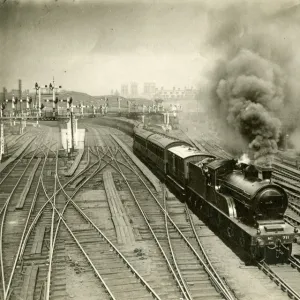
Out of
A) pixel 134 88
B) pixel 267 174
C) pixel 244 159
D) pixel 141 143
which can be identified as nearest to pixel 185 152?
pixel 244 159

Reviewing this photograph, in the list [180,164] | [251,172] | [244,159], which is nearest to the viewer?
[251,172]

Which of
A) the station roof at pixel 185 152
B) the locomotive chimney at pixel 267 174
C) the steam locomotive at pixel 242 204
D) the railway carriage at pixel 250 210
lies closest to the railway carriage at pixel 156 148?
the station roof at pixel 185 152

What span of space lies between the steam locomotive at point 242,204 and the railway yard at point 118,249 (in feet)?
1.52

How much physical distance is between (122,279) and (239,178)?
4.73 metres

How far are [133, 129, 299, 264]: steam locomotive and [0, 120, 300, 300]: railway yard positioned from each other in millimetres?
463

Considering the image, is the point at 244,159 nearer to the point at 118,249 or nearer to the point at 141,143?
the point at 118,249

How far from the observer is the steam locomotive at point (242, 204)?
10.5 meters

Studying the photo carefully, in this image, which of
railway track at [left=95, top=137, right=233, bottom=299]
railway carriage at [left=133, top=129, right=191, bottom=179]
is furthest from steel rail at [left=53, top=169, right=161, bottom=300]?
railway carriage at [left=133, top=129, right=191, bottom=179]

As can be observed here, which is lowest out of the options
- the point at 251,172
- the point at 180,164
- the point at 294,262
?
the point at 294,262

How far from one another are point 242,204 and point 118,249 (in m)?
4.02

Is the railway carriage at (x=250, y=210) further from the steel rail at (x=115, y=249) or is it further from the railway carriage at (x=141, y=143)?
the railway carriage at (x=141, y=143)

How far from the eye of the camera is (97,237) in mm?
12977

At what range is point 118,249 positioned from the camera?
11828 millimetres

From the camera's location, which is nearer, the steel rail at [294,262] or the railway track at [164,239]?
the railway track at [164,239]
